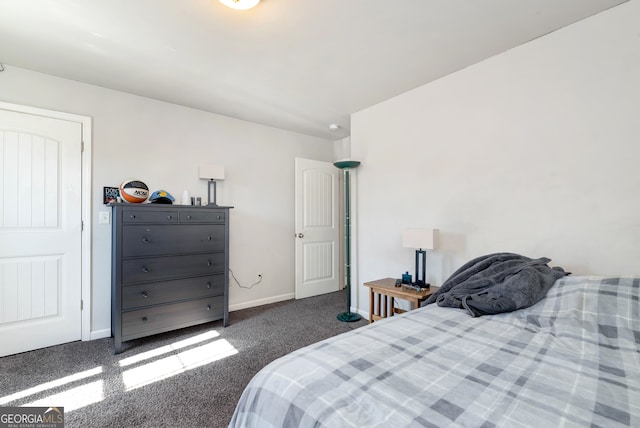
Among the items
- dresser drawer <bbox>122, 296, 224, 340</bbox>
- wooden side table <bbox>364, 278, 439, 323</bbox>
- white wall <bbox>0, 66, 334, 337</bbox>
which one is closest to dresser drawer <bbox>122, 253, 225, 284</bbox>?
dresser drawer <bbox>122, 296, 224, 340</bbox>

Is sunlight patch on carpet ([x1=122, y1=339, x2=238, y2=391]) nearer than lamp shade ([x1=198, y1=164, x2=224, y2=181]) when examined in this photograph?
Yes

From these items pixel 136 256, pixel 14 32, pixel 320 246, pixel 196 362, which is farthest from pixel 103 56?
pixel 320 246

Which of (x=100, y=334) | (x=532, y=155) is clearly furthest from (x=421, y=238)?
(x=100, y=334)

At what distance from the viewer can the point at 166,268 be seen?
2.54 meters

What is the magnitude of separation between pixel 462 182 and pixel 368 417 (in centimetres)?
214

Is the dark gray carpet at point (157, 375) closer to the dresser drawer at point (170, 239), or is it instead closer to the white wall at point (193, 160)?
the white wall at point (193, 160)

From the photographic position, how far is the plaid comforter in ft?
2.34

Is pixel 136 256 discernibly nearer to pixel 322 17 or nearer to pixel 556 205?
pixel 322 17

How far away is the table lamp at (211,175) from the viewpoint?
315 cm

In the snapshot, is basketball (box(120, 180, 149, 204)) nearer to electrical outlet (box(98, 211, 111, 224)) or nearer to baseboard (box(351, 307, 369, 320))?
electrical outlet (box(98, 211, 111, 224))

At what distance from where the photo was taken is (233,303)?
3.38 m

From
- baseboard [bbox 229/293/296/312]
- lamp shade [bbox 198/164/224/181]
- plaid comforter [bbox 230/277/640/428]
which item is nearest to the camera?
plaid comforter [bbox 230/277/640/428]

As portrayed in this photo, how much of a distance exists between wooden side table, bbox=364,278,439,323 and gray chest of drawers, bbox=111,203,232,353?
1489 mm

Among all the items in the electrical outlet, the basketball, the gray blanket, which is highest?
the basketball
